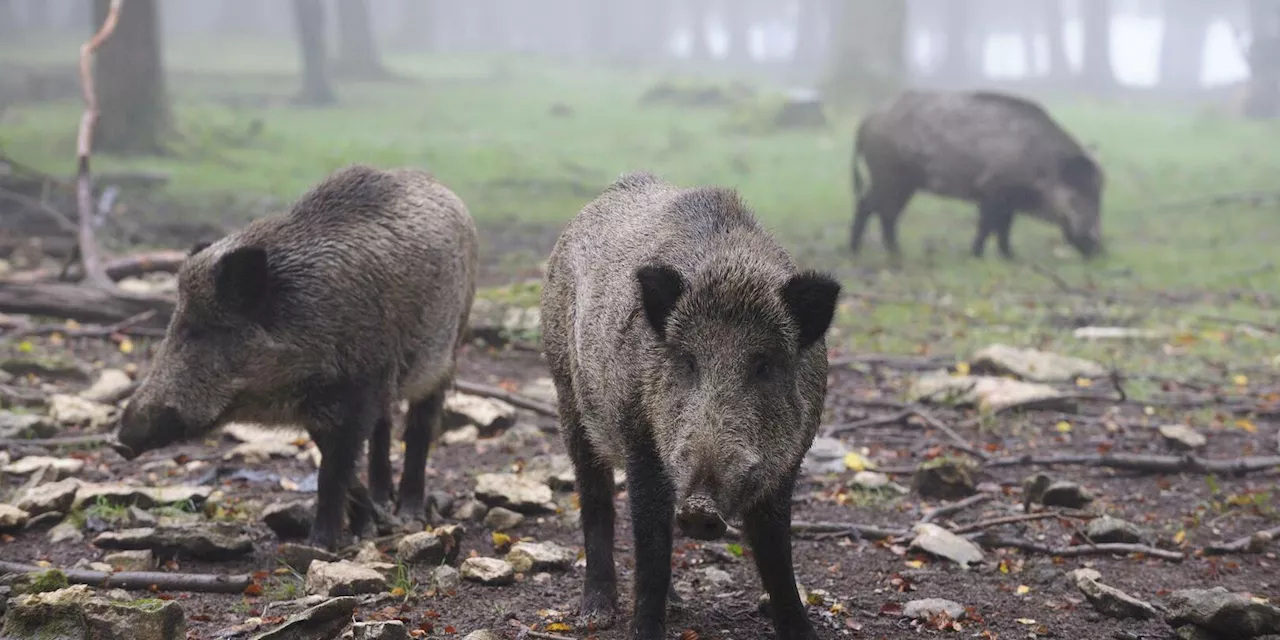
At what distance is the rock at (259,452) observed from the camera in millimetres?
6348

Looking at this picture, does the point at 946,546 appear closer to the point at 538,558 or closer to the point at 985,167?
the point at 538,558

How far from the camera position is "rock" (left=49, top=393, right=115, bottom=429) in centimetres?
661

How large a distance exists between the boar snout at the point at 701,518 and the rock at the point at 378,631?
1.07m

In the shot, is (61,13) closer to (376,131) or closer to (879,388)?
(376,131)

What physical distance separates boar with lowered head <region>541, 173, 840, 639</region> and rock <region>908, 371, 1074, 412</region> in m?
3.64

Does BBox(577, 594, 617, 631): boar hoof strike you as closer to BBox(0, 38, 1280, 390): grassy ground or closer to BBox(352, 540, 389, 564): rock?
BBox(352, 540, 389, 564): rock

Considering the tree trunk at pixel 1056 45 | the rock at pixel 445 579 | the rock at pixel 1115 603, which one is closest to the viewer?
the rock at pixel 1115 603

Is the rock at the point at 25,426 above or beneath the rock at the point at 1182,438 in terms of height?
above

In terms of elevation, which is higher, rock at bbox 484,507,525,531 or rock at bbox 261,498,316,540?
rock at bbox 261,498,316,540

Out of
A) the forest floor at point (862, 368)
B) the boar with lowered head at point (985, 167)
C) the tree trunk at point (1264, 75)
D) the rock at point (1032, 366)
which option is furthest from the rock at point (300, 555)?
the tree trunk at point (1264, 75)

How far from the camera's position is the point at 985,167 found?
1474 centimetres

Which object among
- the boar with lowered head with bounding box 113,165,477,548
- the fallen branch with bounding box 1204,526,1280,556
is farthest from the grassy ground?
the fallen branch with bounding box 1204,526,1280,556

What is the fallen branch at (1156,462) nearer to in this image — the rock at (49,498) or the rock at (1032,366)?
the rock at (1032,366)

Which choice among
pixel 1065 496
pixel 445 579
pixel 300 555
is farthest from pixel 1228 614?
pixel 300 555
